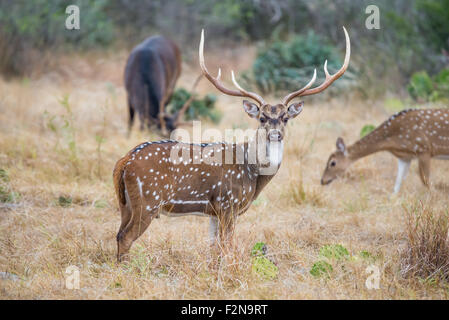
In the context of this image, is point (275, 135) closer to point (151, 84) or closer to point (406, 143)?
point (406, 143)

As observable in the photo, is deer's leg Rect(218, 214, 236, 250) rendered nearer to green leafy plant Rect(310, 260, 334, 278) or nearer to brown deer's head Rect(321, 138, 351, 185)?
green leafy plant Rect(310, 260, 334, 278)

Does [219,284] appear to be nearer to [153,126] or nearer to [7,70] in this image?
[153,126]

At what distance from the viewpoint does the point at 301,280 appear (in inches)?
166

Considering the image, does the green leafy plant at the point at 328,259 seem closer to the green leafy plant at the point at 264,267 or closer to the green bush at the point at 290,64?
the green leafy plant at the point at 264,267

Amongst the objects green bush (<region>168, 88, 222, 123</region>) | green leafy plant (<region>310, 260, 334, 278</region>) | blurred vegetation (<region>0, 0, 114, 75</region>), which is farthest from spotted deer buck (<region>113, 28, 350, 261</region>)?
blurred vegetation (<region>0, 0, 114, 75</region>)

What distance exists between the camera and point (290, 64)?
11.5 meters

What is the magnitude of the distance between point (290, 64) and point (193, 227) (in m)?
6.78

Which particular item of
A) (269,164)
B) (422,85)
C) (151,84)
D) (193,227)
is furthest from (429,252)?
(151,84)

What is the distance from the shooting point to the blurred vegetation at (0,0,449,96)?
10.8m

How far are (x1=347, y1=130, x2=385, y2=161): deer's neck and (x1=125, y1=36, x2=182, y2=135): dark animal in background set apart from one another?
2.79 meters

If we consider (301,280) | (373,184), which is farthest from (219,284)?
(373,184)

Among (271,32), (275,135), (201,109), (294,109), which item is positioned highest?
(271,32)
